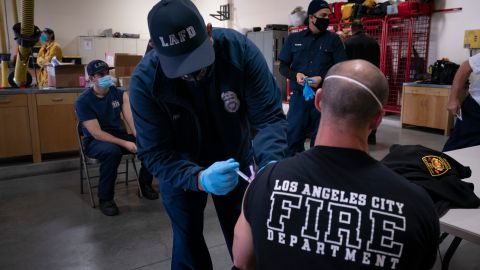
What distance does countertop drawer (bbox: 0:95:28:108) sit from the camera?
401 cm

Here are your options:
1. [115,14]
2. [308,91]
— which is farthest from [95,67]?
[115,14]

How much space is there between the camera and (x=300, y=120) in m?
3.49

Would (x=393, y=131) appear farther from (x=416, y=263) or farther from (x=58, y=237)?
(x=416, y=263)

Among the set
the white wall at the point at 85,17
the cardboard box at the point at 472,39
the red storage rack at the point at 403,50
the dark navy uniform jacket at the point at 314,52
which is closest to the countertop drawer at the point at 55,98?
the dark navy uniform jacket at the point at 314,52

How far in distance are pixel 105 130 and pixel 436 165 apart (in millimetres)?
2704

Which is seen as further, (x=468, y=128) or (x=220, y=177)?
(x=468, y=128)

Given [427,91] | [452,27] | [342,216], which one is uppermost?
[452,27]

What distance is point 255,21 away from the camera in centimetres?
1066

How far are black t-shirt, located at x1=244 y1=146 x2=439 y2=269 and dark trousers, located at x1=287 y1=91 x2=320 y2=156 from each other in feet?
8.34

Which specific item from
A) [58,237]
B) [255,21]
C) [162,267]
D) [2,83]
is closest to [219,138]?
[162,267]

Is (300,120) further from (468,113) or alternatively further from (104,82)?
(104,82)

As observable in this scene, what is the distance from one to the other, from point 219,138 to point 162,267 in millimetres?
1097

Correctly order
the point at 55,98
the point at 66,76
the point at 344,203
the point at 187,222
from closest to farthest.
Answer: the point at 344,203
the point at 187,222
the point at 55,98
the point at 66,76

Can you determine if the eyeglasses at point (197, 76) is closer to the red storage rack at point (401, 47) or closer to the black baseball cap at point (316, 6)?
the black baseball cap at point (316, 6)
